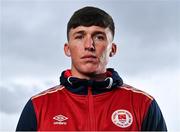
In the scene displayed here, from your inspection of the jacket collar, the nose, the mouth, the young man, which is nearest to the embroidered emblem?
the young man

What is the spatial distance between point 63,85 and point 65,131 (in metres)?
0.53

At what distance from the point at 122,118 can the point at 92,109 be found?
11.5 inches

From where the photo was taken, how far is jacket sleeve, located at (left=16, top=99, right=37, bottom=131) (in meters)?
3.34

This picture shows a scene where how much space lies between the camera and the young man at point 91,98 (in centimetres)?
331

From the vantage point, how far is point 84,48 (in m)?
3.31

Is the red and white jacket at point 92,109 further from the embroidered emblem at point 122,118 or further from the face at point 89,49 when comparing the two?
the face at point 89,49

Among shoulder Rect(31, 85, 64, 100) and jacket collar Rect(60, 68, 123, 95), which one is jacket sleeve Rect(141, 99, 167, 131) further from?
shoulder Rect(31, 85, 64, 100)

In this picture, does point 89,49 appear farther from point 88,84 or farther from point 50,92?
point 50,92

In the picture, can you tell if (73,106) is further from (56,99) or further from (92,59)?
(92,59)

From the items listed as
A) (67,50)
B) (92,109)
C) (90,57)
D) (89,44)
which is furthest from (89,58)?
(92,109)

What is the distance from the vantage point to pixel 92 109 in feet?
11.0

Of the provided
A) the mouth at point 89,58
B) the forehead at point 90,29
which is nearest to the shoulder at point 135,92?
the mouth at point 89,58

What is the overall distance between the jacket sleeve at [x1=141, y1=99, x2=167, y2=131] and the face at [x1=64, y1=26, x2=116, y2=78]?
60 centimetres

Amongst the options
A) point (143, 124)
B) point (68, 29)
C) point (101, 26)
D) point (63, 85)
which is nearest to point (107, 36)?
point (101, 26)
